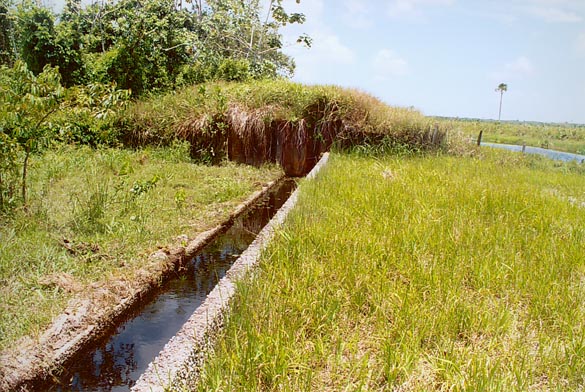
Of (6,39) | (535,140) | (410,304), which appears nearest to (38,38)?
(410,304)

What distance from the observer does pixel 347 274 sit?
2.47m

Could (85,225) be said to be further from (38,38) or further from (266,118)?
(38,38)

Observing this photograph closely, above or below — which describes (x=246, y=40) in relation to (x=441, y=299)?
above

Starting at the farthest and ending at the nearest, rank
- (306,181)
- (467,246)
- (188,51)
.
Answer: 1. (188,51)
2. (306,181)
3. (467,246)

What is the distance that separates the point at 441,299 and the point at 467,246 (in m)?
0.97

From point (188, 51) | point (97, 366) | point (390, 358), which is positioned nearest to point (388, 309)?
point (390, 358)

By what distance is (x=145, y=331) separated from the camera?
2.49 m

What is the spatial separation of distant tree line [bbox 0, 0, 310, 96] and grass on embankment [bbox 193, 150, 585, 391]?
5.51 meters

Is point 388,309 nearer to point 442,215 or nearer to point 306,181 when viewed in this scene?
point 442,215

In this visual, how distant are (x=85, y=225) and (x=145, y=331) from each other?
5.04ft

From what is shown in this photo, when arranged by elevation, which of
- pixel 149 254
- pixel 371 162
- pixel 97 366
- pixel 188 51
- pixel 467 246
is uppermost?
→ pixel 188 51

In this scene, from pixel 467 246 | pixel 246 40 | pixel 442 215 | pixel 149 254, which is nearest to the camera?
pixel 467 246

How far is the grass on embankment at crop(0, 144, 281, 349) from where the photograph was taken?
2505 millimetres

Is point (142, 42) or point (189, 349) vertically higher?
point (142, 42)
